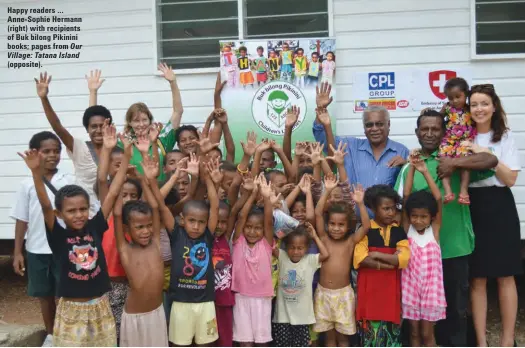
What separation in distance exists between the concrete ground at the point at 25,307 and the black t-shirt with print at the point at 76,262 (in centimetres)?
225

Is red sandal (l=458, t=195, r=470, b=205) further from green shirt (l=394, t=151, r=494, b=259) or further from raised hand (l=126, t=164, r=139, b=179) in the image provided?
raised hand (l=126, t=164, r=139, b=179)

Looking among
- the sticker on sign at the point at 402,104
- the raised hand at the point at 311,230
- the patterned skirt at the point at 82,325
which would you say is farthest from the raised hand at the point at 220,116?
the patterned skirt at the point at 82,325

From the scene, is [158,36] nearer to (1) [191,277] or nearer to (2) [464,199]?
(1) [191,277]

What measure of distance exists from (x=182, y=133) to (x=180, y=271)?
139cm

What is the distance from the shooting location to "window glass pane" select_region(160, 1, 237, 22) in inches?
226

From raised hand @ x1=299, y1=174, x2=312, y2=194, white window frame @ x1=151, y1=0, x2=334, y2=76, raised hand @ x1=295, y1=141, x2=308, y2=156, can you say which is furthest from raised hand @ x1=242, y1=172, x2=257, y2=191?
white window frame @ x1=151, y1=0, x2=334, y2=76

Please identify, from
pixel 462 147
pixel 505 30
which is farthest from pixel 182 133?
pixel 505 30

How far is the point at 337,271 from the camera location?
382 cm

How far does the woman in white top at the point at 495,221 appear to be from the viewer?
388 centimetres

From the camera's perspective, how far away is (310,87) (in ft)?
17.5

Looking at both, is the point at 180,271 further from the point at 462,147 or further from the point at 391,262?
the point at 462,147

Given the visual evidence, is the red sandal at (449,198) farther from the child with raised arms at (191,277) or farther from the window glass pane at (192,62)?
the window glass pane at (192,62)

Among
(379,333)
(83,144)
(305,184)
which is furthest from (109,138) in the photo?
(379,333)

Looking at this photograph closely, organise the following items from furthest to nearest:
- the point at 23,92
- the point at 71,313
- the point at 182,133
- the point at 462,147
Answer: the point at 23,92 < the point at 182,133 < the point at 462,147 < the point at 71,313
